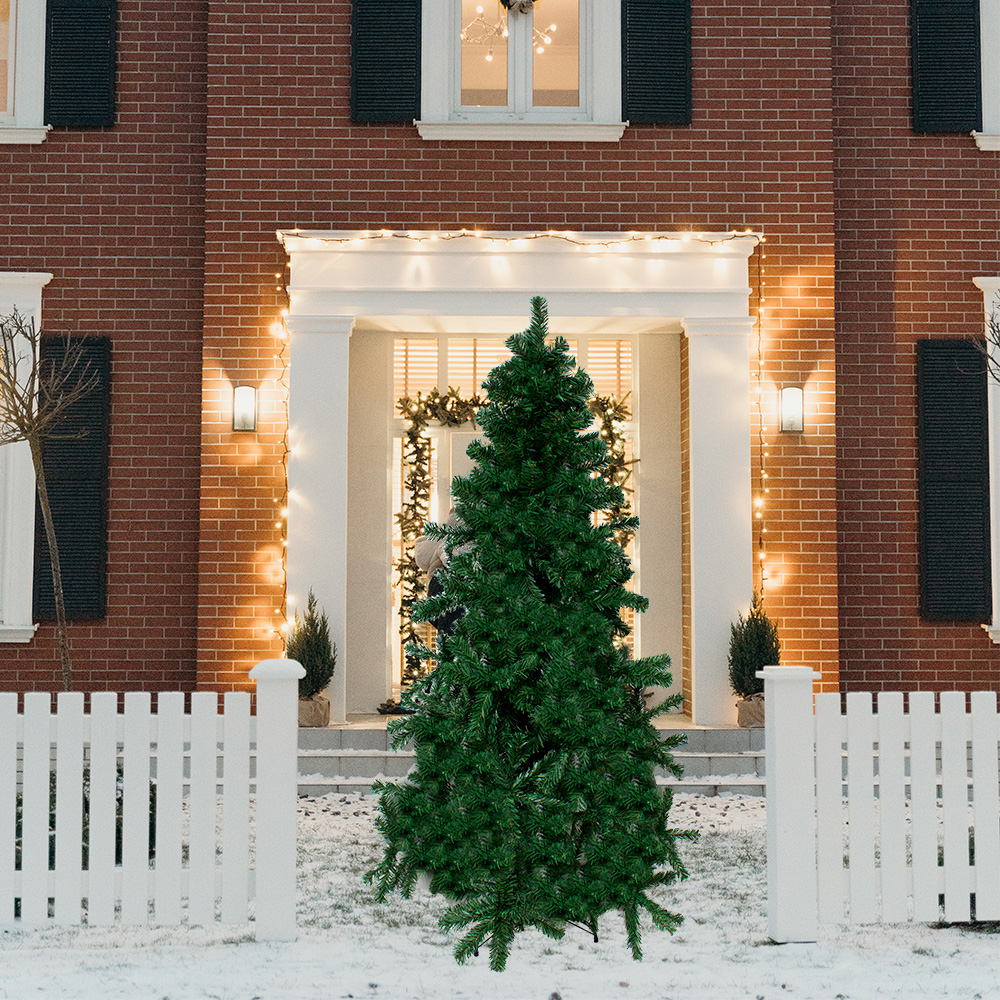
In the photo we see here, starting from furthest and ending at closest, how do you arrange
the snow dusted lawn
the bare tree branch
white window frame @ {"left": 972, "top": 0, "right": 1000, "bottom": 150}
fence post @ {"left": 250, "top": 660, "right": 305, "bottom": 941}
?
white window frame @ {"left": 972, "top": 0, "right": 1000, "bottom": 150}, the bare tree branch, fence post @ {"left": 250, "top": 660, "right": 305, "bottom": 941}, the snow dusted lawn

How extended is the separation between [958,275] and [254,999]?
702cm

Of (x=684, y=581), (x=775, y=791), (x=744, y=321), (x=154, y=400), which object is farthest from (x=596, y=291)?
(x=775, y=791)

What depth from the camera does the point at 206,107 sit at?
7.96 meters

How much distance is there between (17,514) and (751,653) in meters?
5.32

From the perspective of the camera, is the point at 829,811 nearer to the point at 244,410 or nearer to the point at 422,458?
the point at 422,458

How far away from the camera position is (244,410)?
758 centimetres

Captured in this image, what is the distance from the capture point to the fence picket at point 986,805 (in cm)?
407

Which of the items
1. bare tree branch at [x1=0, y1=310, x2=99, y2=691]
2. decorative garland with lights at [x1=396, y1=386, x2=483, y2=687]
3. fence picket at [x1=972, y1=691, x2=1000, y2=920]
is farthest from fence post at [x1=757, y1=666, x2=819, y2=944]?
decorative garland with lights at [x1=396, y1=386, x2=483, y2=687]

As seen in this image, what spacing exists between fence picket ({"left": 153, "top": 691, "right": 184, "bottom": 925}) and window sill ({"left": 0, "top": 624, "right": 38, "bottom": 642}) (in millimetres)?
4266

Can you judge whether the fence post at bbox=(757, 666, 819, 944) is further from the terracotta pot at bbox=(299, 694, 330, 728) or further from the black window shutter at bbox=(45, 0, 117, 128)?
the black window shutter at bbox=(45, 0, 117, 128)

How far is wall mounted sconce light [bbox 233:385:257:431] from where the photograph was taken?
298 inches

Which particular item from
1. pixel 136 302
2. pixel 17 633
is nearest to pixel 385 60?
pixel 136 302

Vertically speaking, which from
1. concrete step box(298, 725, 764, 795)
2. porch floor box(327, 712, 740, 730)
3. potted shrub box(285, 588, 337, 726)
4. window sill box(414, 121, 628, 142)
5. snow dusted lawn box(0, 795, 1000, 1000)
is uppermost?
window sill box(414, 121, 628, 142)

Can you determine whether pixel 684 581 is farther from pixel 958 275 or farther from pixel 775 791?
pixel 775 791
